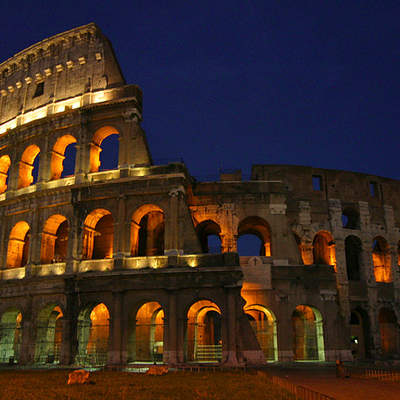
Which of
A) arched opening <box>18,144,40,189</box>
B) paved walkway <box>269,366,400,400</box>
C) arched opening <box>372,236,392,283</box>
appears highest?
arched opening <box>18,144,40,189</box>

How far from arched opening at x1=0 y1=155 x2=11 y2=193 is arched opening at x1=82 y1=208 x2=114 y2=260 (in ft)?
24.2

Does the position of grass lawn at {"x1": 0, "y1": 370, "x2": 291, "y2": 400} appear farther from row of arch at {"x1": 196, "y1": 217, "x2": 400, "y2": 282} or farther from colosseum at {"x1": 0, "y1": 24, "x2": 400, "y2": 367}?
row of arch at {"x1": 196, "y1": 217, "x2": 400, "y2": 282}

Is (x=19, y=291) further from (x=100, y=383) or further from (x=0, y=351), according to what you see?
(x=100, y=383)

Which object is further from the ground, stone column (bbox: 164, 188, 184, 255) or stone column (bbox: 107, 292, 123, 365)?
stone column (bbox: 164, 188, 184, 255)

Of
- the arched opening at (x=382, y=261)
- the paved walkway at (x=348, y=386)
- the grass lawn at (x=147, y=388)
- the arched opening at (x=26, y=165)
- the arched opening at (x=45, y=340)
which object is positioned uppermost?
the arched opening at (x=26, y=165)

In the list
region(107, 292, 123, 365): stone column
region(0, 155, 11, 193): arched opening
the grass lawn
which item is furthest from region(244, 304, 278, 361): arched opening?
region(0, 155, 11, 193): arched opening

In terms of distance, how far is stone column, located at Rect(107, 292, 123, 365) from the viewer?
2111cm

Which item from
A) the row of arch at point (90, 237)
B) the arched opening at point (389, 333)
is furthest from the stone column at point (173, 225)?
the arched opening at point (389, 333)

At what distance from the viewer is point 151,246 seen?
26.0 metres

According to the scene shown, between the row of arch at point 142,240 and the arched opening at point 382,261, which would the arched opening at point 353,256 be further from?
the arched opening at point 382,261

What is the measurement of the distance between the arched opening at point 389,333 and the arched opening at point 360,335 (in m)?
1.32

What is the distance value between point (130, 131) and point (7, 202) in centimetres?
866

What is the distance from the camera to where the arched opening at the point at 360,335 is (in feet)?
90.6

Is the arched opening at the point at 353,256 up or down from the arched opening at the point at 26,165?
down
